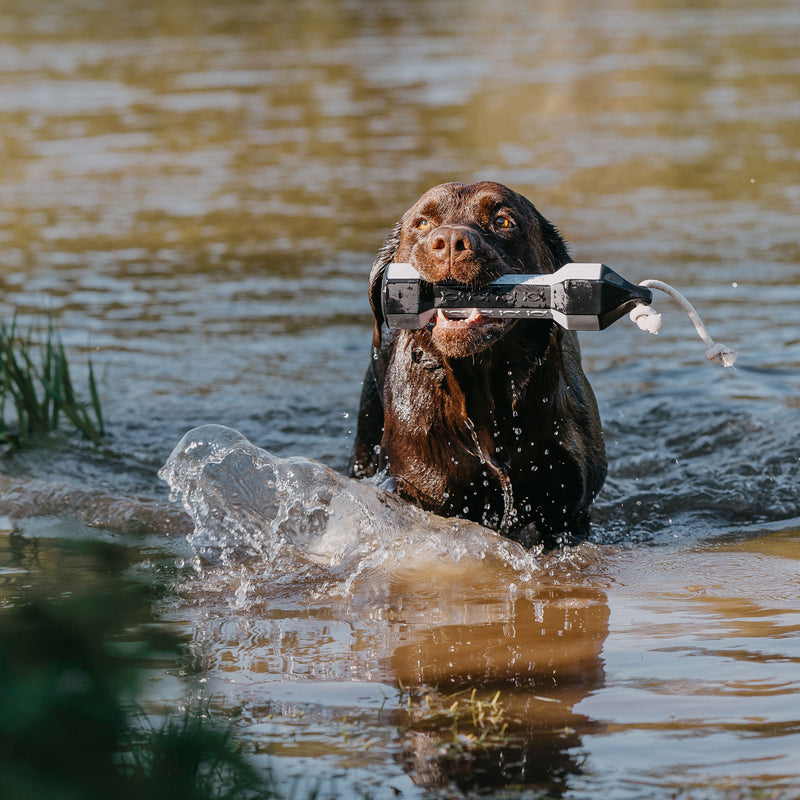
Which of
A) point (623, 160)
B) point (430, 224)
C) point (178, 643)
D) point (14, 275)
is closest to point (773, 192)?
point (623, 160)

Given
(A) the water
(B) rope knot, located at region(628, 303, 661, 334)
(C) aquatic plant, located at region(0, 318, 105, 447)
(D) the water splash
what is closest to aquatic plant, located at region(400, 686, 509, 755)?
(A) the water

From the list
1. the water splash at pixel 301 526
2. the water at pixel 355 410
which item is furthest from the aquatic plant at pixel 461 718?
the water splash at pixel 301 526

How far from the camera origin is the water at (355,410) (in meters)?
3.30

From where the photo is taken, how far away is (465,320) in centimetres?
448

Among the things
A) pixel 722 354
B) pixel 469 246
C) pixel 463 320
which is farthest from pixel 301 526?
pixel 722 354

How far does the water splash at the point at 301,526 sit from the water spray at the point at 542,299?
0.95m

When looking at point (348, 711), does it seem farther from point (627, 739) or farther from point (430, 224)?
point (430, 224)

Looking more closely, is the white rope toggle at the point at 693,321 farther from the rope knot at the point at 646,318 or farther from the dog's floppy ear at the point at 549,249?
the dog's floppy ear at the point at 549,249

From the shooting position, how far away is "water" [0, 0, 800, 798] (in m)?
3.30

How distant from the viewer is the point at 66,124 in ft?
58.1

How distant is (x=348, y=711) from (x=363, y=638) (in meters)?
0.67

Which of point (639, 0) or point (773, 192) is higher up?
point (639, 0)

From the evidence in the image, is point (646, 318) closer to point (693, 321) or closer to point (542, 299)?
point (693, 321)

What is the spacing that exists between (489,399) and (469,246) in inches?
25.9
